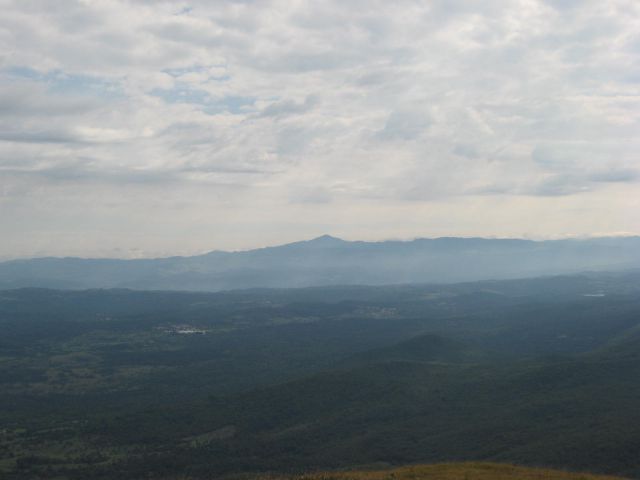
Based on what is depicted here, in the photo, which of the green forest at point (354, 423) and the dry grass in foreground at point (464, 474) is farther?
the green forest at point (354, 423)

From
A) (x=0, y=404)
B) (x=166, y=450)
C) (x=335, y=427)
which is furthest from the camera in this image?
(x=0, y=404)

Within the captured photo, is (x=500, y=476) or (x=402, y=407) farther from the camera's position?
(x=402, y=407)

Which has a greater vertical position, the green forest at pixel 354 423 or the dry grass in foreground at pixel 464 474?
the dry grass in foreground at pixel 464 474

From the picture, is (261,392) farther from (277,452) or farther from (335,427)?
(277,452)

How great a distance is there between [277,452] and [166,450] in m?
23.9

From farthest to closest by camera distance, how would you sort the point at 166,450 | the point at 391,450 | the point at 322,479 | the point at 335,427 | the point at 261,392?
the point at 261,392 < the point at 335,427 < the point at 166,450 < the point at 391,450 < the point at 322,479

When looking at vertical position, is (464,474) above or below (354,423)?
above

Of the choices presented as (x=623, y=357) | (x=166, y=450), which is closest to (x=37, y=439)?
(x=166, y=450)

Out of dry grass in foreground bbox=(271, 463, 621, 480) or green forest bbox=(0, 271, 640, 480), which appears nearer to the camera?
dry grass in foreground bbox=(271, 463, 621, 480)

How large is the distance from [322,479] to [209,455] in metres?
83.1

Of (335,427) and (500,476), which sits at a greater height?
(500,476)

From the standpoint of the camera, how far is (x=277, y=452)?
129125 millimetres

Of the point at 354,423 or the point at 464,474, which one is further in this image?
the point at 354,423

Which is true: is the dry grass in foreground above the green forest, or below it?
above
